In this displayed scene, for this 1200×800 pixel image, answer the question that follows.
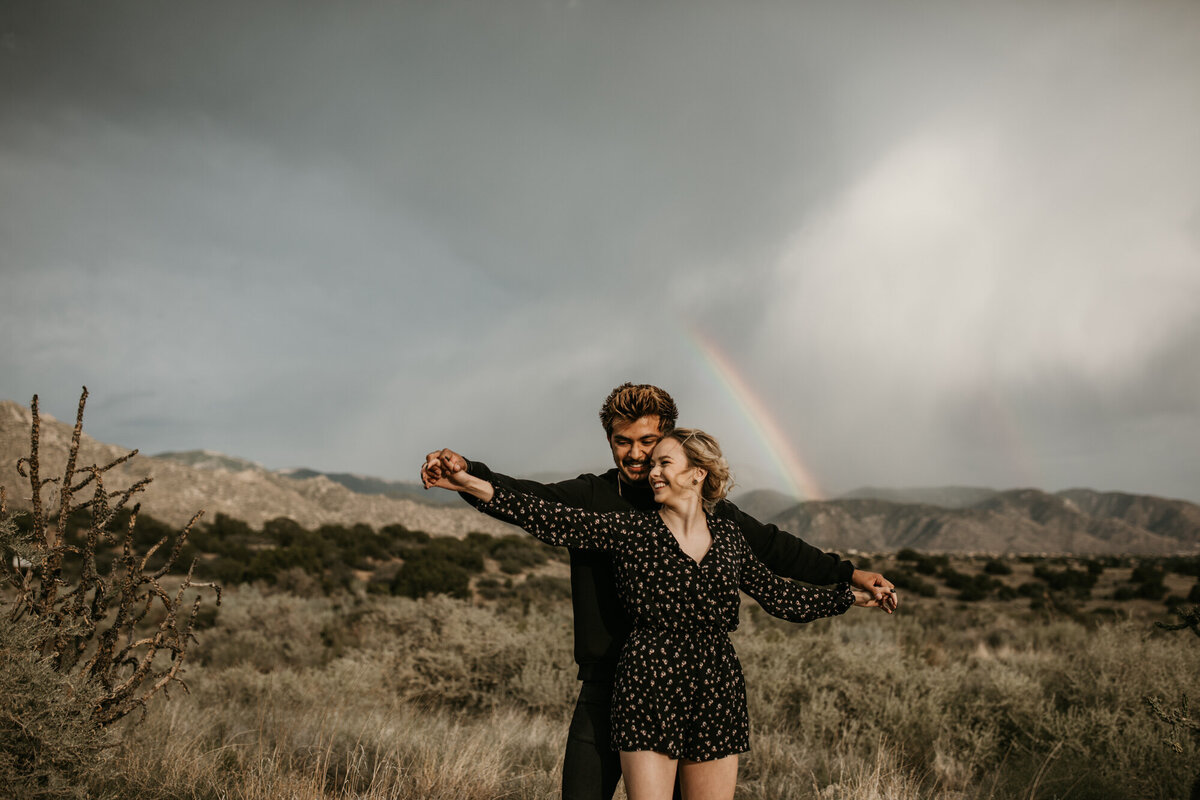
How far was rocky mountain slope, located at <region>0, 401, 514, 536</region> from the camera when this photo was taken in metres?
29.6

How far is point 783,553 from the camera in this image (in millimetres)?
3018

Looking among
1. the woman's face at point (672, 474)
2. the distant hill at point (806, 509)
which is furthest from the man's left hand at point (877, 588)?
the woman's face at point (672, 474)

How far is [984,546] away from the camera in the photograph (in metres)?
72.6

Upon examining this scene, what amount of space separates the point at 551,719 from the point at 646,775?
506 centimetres

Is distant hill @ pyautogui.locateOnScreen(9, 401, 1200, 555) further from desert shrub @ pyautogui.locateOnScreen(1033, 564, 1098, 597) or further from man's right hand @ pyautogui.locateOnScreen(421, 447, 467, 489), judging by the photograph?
desert shrub @ pyautogui.locateOnScreen(1033, 564, 1098, 597)

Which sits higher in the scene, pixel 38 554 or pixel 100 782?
pixel 38 554

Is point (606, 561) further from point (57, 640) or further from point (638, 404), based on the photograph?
point (57, 640)

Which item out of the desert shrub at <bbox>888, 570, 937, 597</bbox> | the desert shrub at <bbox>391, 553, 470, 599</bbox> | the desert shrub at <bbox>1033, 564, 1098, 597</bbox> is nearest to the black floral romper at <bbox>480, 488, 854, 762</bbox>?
the desert shrub at <bbox>391, 553, 470, 599</bbox>

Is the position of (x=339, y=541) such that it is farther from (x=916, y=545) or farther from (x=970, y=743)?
(x=916, y=545)

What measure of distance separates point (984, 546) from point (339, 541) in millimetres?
71048

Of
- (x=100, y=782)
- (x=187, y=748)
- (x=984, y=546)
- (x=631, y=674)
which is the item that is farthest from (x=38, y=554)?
(x=984, y=546)

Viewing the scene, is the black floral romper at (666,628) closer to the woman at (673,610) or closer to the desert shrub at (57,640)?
the woman at (673,610)

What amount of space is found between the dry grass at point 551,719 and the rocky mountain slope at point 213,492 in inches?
955

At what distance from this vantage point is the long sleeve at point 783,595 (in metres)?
2.82
